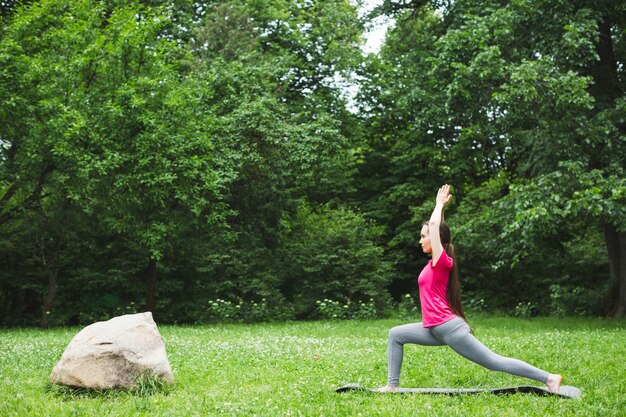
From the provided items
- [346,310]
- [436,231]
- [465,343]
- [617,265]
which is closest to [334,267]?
[346,310]

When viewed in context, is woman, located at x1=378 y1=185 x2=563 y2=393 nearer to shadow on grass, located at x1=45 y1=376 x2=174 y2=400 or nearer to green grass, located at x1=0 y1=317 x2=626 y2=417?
green grass, located at x1=0 y1=317 x2=626 y2=417

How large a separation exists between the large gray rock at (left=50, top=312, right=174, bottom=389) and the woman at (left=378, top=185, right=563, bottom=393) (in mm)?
3114

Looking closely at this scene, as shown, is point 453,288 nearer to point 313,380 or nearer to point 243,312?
point 313,380

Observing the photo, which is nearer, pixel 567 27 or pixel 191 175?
pixel 567 27

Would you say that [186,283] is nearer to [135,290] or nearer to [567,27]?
[135,290]

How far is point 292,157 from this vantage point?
A: 2536 centimetres

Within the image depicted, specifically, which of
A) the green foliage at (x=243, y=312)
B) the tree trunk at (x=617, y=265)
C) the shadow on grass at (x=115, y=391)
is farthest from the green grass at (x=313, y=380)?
the green foliage at (x=243, y=312)

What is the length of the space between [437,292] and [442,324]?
388 millimetres

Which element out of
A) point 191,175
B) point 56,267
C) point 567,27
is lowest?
point 56,267

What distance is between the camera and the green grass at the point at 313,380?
7.35 meters

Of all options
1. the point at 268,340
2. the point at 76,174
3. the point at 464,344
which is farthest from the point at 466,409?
the point at 76,174

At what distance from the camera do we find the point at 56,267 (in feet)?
79.3

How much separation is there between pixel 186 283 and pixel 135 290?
2186mm

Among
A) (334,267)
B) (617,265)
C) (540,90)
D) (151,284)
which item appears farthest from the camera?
(334,267)
